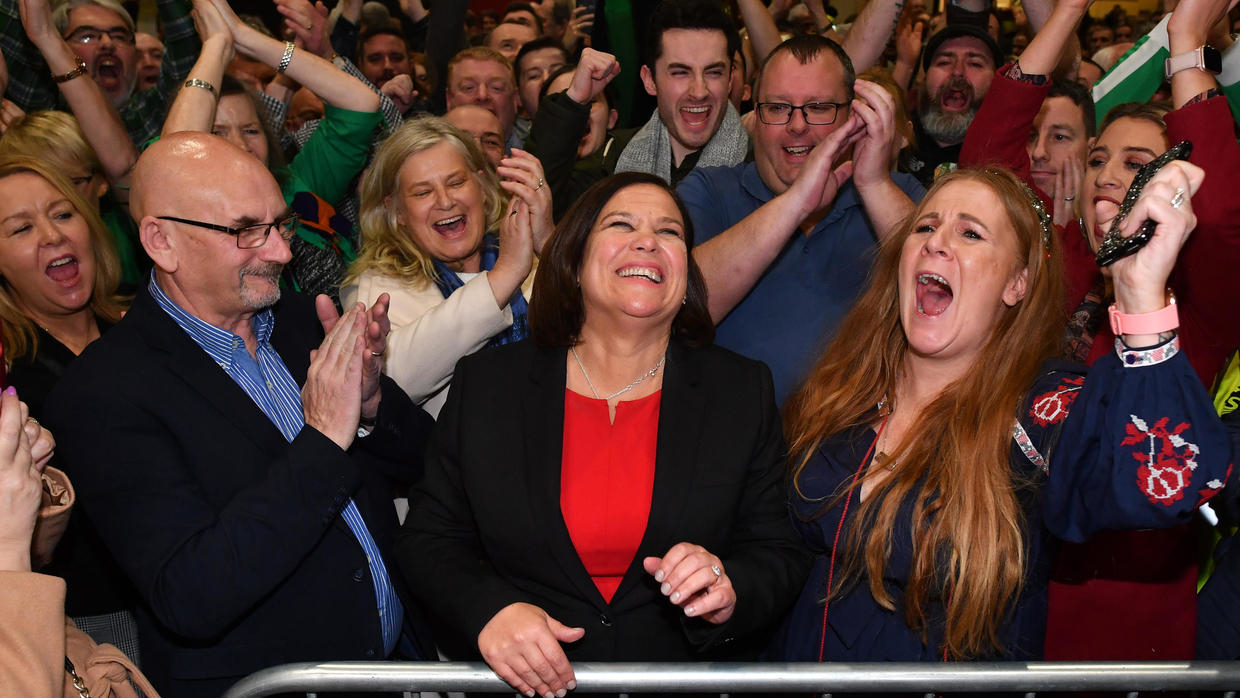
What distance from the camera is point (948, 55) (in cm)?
471

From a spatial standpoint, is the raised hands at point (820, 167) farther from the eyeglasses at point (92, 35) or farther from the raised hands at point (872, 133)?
the eyeglasses at point (92, 35)

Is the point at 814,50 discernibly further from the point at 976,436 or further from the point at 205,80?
the point at 205,80

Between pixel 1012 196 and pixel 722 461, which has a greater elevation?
pixel 1012 196

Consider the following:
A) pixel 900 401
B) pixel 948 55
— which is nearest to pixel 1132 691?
pixel 900 401

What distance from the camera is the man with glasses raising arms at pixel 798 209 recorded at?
106 inches

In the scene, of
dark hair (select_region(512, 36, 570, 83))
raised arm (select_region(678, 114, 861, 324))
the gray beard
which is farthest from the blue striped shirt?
the gray beard

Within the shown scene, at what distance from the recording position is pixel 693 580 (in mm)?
1841

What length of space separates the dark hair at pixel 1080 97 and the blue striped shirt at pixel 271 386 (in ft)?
9.64

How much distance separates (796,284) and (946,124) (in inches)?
81.4

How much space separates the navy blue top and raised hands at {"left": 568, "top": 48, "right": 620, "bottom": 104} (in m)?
1.63

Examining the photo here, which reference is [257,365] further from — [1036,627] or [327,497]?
[1036,627]

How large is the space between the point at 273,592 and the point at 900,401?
4.76ft

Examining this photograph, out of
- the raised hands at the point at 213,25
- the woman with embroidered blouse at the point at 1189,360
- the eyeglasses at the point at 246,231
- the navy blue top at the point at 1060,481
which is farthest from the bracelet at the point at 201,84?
the woman with embroidered blouse at the point at 1189,360

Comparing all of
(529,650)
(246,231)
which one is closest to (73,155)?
(246,231)
